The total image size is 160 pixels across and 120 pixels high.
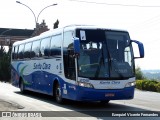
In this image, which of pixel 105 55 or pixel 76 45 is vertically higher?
pixel 76 45

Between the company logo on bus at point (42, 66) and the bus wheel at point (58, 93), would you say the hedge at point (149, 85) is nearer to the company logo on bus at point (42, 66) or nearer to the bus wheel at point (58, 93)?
the company logo on bus at point (42, 66)

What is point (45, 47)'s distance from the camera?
19.3m

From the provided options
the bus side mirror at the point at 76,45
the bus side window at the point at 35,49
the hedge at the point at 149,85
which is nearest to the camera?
the bus side mirror at the point at 76,45

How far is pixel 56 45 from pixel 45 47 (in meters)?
1.82

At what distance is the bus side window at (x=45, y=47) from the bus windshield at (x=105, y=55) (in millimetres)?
3517

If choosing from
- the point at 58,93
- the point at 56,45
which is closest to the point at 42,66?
the point at 56,45

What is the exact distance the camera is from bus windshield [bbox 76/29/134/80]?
15055 mm

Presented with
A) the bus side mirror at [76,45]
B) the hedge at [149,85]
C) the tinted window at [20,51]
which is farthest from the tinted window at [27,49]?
the hedge at [149,85]

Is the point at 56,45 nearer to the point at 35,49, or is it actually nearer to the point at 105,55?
the point at 105,55

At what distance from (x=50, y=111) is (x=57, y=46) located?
3.74 m

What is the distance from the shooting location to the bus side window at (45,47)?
18922 mm

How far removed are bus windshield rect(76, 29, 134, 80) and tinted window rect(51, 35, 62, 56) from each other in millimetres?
1816

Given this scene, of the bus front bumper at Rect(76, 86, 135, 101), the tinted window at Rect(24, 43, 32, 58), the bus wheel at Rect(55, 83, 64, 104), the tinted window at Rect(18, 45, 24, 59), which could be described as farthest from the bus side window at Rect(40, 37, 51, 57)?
the tinted window at Rect(18, 45, 24, 59)

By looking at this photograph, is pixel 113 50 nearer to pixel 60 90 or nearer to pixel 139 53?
pixel 139 53
